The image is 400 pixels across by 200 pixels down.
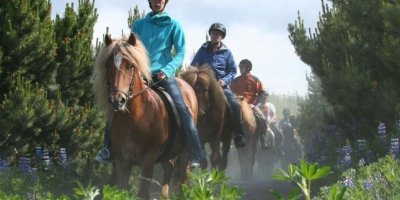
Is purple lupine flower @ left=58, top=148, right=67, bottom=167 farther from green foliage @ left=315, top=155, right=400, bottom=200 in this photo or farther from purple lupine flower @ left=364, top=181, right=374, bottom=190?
purple lupine flower @ left=364, top=181, right=374, bottom=190

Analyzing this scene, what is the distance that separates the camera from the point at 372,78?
11266 mm

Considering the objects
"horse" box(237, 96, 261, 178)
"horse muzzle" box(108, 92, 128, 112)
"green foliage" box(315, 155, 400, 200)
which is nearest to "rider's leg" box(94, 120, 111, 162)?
"horse muzzle" box(108, 92, 128, 112)

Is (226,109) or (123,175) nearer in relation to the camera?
(123,175)

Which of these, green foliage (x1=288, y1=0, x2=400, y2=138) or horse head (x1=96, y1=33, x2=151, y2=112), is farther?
green foliage (x1=288, y1=0, x2=400, y2=138)

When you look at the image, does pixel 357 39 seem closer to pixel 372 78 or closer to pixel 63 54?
Answer: pixel 372 78

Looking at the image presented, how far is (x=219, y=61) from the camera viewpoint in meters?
10.1

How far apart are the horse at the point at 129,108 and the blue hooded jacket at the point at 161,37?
71 cm

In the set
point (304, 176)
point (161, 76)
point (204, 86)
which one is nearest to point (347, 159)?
point (204, 86)

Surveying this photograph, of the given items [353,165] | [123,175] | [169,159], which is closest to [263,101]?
[353,165]

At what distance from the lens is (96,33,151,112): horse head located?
571cm

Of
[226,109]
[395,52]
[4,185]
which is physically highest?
[395,52]

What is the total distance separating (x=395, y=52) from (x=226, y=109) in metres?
3.02

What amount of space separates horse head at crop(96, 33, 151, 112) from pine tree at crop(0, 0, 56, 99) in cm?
262

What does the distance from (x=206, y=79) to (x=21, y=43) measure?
276cm
